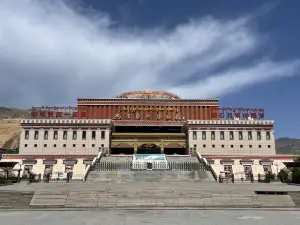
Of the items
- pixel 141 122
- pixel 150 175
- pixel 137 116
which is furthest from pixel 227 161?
pixel 150 175

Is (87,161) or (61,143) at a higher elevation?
(61,143)

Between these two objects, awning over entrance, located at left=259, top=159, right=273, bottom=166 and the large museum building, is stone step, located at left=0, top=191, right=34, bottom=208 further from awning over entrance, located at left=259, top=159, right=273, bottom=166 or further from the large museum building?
awning over entrance, located at left=259, top=159, right=273, bottom=166

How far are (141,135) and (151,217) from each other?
53.7 m

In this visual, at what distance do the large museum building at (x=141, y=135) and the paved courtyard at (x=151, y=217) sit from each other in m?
42.2

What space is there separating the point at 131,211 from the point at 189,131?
50.2 metres

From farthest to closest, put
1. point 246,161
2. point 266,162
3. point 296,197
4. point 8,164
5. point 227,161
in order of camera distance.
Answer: point 266,162, point 227,161, point 246,161, point 8,164, point 296,197

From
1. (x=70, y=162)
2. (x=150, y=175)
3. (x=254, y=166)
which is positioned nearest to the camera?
(x=150, y=175)

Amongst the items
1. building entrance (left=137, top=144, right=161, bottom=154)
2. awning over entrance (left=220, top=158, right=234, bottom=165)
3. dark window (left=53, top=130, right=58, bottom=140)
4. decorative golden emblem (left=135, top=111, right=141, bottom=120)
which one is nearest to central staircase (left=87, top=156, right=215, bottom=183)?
awning over entrance (left=220, top=158, right=234, bottom=165)

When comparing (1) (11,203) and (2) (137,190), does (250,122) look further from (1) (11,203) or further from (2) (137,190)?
(1) (11,203)

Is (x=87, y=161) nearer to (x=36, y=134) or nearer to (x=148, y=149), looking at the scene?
(x=36, y=134)

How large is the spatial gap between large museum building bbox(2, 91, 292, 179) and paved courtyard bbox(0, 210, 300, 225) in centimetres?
4221

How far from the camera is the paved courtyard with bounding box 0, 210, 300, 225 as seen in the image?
58.1ft

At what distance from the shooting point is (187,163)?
56906 millimetres

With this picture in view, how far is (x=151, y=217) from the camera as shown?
19469 mm
